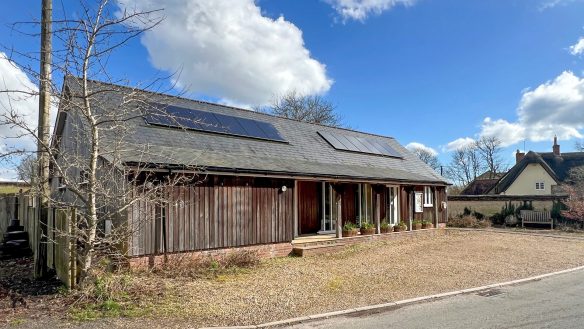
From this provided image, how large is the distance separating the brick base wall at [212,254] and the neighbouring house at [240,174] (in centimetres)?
13

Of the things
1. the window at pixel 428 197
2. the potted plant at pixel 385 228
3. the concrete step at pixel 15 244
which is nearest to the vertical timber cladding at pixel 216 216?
the concrete step at pixel 15 244

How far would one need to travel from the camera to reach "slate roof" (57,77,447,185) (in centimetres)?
1080

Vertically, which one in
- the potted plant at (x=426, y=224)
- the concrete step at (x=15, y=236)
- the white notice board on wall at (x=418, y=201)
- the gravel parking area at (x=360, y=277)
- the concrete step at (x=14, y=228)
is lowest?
the gravel parking area at (x=360, y=277)

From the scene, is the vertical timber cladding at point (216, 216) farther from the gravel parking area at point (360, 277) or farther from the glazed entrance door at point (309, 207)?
the glazed entrance door at point (309, 207)

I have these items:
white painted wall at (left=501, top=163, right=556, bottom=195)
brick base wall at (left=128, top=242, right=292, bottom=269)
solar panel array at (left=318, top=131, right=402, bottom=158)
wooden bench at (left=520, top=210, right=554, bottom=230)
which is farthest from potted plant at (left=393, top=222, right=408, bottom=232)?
white painted wall at (left=501, top=163, right=556, bottom=195)

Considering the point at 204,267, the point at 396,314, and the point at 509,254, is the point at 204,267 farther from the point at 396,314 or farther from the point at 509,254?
the point at 509,254

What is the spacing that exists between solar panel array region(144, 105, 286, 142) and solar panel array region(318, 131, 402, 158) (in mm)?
3500

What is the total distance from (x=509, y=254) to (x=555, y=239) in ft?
21.8

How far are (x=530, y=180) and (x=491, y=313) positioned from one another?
35575 mm

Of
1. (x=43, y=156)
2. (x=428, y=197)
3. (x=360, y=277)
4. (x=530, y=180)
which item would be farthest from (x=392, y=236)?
(x=530, y=180)

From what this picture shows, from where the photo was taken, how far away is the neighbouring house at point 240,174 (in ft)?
33.0

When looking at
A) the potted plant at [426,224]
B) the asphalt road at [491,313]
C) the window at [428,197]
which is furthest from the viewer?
the window at [428,197]

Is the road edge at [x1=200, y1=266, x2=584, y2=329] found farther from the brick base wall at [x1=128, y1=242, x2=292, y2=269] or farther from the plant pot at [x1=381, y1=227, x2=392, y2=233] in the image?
the plant pot at [x1=381, y1=227, x2=392, y2=233]

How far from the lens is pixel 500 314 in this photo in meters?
6.83
